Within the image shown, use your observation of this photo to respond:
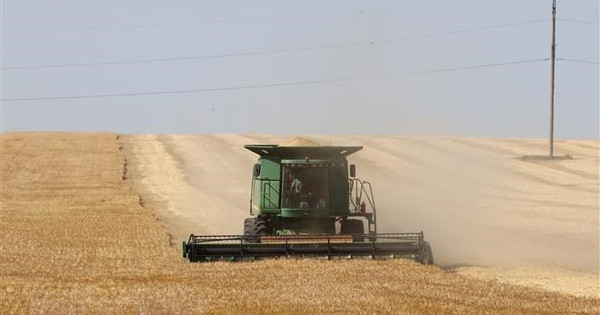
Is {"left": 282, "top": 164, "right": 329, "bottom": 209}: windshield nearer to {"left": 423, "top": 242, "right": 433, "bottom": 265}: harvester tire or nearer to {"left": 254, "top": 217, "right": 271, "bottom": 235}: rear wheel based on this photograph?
{"left": 254, "top": 217, "right": 271, "bottom": 235}: rear wheel

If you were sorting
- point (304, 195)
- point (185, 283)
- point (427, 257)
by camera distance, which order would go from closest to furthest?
point (185, 283) → point (427, 257) → point (304, 195)

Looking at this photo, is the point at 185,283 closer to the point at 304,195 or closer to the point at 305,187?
the point at 304,195

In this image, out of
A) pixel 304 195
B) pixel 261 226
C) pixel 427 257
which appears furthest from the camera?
pixel 304 195

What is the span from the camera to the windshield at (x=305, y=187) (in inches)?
1094

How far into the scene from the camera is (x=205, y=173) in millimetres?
57312

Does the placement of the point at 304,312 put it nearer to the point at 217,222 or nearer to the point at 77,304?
the point at 77,304

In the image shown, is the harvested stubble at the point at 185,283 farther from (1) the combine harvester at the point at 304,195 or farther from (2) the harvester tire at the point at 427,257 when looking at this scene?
(1) the combine harvester at the point at 304,195

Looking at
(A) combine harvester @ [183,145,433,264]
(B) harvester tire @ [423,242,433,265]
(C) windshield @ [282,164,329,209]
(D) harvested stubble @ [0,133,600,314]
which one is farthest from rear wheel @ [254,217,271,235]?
(B) harvester tire @ [423,242,433,265]

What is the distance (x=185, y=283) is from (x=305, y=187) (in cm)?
824

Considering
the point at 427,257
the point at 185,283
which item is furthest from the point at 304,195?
the point at 185,283

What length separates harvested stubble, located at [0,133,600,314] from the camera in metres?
16.8

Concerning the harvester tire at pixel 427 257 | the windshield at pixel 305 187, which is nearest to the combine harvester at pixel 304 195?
the windshield at pixel 305 187

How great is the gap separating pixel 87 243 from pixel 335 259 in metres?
8.96

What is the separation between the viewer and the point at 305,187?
27.9 metres
